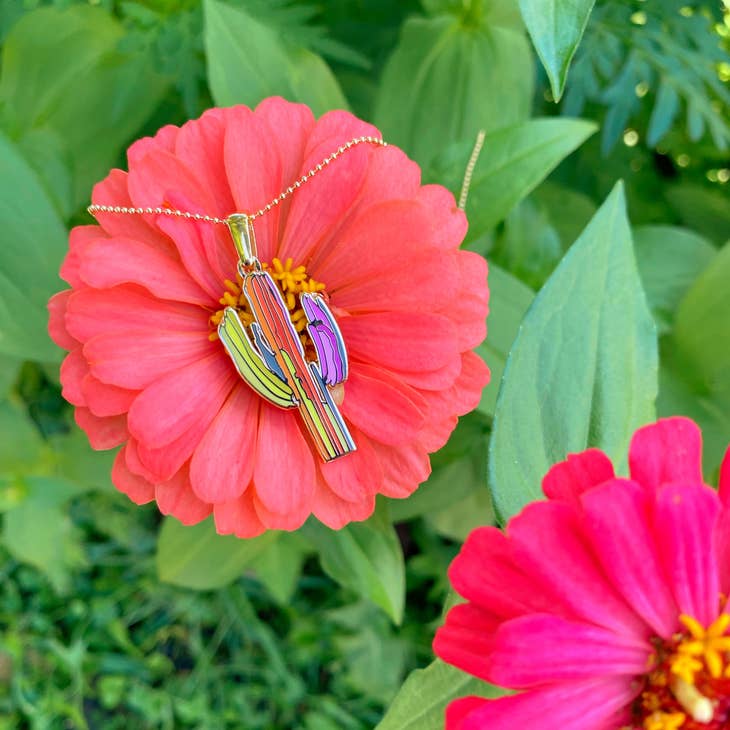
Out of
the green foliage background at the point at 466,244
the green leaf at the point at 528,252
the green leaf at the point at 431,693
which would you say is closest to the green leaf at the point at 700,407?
the green foliage background at the point at 466,244

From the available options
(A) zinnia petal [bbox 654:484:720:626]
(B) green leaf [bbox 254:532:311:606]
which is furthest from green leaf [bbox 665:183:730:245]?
(A) zinnia petal [bbox 654:484:720:626]

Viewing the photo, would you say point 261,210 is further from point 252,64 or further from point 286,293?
point 252,64

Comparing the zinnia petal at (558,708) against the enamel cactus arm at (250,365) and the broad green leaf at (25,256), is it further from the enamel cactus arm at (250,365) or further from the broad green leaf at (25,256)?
the broad green leaf at (25,256)

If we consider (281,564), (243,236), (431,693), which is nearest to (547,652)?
(431,693)

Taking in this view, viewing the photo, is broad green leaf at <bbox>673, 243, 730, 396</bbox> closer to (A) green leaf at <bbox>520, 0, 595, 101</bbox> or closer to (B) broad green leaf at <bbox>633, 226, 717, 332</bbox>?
(B) broad green leaf at <bbox>633, 226, 717, 332</bbox>

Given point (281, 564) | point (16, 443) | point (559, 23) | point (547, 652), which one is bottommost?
point (281, 564)
